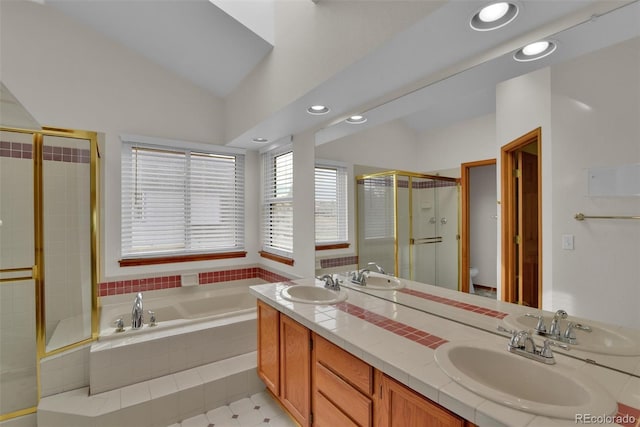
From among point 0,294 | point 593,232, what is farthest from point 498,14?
point 0,294

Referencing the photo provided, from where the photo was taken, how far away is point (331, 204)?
2.32m

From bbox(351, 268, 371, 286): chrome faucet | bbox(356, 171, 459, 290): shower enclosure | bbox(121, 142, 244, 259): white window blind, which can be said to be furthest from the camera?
bbox(121, 142, 244, 259): white window blind

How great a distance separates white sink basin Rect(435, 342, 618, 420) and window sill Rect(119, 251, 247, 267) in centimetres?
271

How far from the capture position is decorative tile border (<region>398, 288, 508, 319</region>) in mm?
1319

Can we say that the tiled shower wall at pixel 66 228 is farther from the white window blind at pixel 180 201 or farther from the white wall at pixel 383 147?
the white wall at pixel 383 147

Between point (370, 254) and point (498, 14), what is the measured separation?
1.39m

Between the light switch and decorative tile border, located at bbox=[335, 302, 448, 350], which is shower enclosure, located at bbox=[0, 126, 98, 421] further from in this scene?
the light switch

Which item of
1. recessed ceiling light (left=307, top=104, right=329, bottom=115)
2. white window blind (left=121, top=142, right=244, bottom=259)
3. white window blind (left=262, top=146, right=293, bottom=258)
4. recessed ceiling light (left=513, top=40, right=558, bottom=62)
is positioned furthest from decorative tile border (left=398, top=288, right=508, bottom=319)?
white window blind (left=121, top=142, right=244, bottom=259)

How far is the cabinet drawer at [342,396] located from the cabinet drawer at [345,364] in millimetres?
28

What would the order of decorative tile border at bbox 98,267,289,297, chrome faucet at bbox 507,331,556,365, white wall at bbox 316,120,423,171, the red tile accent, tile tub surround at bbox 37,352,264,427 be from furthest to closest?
decorative tile border at bbox 98,267,289,297
tile tub surround at bbox 37,352,264,427
white wall at bbox 316,120,423,171
chrome faucet at bbox 507,331,556,365
the red tile accent

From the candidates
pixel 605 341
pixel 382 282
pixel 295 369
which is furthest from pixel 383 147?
pixel 295 369

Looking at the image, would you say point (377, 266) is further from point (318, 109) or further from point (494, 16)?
point (494, 16)

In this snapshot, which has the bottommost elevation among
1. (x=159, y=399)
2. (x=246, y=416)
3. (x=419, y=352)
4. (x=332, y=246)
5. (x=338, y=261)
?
(x=246, y=416)

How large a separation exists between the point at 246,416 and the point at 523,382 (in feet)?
5.71
